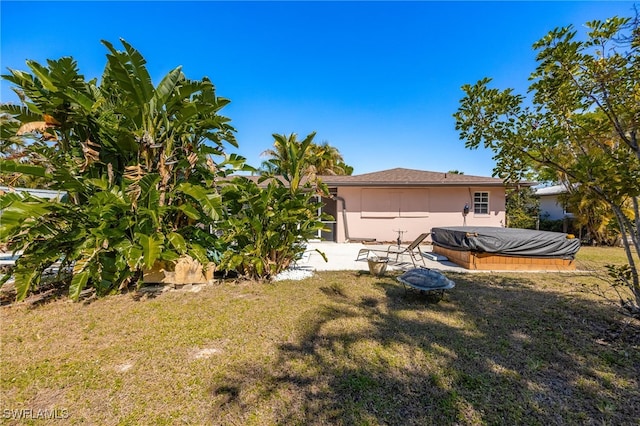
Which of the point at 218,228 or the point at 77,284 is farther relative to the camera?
the point at 218,228

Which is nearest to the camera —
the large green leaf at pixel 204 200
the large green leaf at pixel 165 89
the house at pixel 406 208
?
the large green leaf at pixel 165 89

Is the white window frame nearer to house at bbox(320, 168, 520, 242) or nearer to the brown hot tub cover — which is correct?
house at bbox(320, 168, 520, 242)

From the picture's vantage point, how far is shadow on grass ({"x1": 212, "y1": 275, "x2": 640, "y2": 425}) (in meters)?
2.27

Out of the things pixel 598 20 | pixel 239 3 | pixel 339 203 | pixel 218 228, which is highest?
pixel 239 3

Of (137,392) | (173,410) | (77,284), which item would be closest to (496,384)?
(173,410)

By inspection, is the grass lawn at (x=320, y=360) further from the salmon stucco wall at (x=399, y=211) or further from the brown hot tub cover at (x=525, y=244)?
the salmon stucco wall at (x=399, y=211)

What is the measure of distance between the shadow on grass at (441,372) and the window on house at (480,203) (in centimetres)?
934

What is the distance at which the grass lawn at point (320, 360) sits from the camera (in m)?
2.30

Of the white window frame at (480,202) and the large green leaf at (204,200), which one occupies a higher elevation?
the white window frame at (480,202)

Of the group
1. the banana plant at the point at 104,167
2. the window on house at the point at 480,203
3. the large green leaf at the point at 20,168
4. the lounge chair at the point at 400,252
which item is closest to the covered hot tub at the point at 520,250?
the lounge chair at the point at 400,252

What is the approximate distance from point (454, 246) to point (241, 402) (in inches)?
327

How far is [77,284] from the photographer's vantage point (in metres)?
4.38

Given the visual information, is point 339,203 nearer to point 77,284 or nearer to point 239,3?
point 239,3

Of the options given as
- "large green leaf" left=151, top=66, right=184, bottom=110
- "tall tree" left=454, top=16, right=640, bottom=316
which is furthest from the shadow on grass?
"large green leaf" left=151, top=66, right=184, bottom=110
